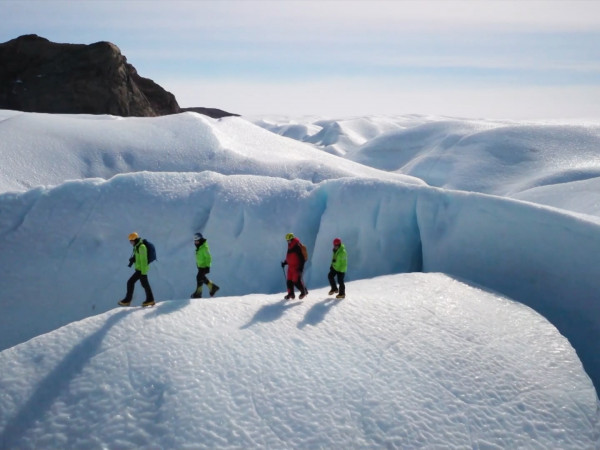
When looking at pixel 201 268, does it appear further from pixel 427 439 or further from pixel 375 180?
pixel 375 180

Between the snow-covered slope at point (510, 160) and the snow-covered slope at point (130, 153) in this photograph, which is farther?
the snow-covered slope at point (510, 160)

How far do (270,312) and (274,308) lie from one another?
0.40ft

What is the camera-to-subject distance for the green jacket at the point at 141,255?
5527 mm

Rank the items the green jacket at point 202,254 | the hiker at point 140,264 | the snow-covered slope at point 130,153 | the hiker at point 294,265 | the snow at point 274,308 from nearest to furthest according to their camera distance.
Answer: the snow at point 274,308 < the hiker at point 140,264 < the hiker at point 294,265 < the green jacket at point 202,254 < the snow-covered slope at point 130,153

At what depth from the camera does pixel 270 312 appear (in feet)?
17.2

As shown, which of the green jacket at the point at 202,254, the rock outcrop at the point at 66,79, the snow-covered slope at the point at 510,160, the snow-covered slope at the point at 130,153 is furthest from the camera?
the rock outcrop at the point at 66,79

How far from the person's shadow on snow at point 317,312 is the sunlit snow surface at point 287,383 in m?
0.02

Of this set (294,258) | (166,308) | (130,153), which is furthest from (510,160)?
(166,308)

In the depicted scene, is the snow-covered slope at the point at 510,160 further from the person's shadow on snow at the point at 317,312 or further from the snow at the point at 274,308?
the person's shadow on snow at the point at 317,312

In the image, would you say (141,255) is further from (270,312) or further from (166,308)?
(270,312)

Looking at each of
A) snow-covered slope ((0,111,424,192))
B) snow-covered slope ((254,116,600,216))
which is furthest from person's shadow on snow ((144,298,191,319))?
snow-covered slope ((254,116,600,216))

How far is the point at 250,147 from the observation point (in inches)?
549

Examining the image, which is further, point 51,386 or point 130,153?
point 130,153

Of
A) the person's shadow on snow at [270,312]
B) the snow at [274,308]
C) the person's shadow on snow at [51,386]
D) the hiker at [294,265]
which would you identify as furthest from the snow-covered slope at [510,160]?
the person's shadow on snow at [51,386]
